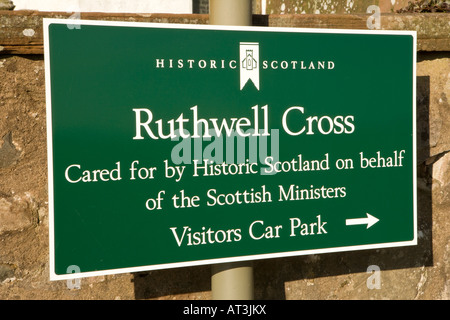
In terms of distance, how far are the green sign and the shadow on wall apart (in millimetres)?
265

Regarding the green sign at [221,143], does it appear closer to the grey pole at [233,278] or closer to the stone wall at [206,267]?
the grey pole at [233,278]

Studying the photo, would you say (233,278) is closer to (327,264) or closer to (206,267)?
(206,267)

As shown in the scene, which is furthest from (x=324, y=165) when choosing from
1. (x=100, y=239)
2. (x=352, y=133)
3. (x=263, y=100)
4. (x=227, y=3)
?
(x=100, y=239)

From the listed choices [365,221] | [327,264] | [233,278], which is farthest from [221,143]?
[327,264]

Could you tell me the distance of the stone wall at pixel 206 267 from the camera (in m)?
1.96

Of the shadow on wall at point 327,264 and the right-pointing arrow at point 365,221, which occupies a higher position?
the right-pointing arrow at point 365,221

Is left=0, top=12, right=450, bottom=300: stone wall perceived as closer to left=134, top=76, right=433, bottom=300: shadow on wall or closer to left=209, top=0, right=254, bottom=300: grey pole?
left=134, top=76, right=433, bottom=300: shadow on wall

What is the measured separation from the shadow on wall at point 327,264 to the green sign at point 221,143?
26cm

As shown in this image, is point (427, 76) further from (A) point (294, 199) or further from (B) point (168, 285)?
(B) point (168, 285)

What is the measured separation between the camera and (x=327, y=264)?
2.29 m

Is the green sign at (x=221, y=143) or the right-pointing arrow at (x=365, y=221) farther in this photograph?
the right-pointing arrow at (x=365, y=221)

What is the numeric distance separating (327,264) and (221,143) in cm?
72

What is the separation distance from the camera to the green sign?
1.75m

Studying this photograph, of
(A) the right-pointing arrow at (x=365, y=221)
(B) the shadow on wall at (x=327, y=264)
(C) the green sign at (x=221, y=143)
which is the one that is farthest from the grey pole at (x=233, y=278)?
(A) the right-pointing arrow at (x=365, y=221)
